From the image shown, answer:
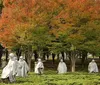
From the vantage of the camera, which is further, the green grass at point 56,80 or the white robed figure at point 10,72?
the white robed figure at point 10,72

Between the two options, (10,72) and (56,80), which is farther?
(56,80)

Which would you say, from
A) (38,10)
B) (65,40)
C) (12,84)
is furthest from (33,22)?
(12,84)

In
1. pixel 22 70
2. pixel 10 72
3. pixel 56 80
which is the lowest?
pixel 56 80

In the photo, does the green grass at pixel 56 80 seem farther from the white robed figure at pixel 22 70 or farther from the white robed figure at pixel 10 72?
the white robed figure at pixel 22 70

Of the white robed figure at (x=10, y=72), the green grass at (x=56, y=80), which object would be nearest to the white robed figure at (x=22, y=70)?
the green grass at (x=56, y=80)

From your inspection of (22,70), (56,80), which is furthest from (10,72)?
(22,70)

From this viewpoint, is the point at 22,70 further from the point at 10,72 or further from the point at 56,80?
the point at 10,72

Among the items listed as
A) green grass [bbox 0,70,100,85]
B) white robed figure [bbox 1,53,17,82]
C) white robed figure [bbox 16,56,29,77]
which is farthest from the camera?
white robed figure [bbox 16,56,29,77]

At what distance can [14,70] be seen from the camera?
68.8 ft

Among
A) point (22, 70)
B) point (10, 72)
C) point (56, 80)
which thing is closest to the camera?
point (10, 72)

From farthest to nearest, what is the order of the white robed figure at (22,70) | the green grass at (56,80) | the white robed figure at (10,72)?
the white robed figure at (22,70), the white robed figure at (10,72), the green grass at (56,80)

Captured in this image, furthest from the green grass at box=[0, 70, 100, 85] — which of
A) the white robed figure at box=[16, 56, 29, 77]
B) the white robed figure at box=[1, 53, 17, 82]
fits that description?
the white robed figure at box=[16, 56, 29, 77]

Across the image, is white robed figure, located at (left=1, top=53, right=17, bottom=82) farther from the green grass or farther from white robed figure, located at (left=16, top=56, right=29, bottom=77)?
white robed figure, located at (left=16, top=56, right=29, bottom=77)

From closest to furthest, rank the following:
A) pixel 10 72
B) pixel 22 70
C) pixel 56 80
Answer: pixel 10 72
pixel 56 80
pixel 22 70
